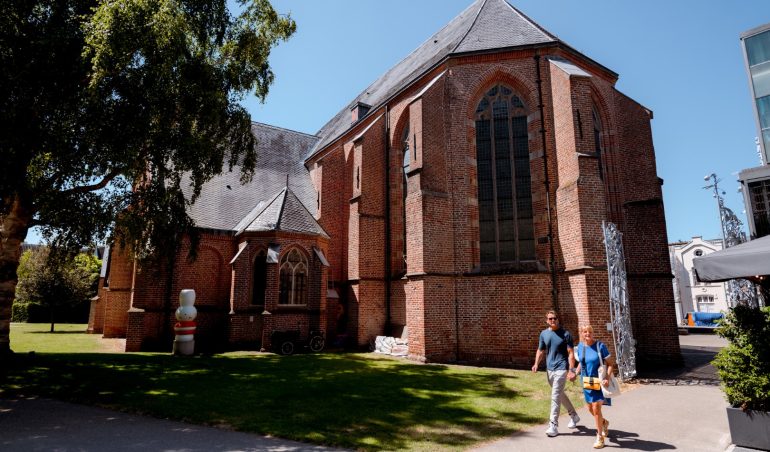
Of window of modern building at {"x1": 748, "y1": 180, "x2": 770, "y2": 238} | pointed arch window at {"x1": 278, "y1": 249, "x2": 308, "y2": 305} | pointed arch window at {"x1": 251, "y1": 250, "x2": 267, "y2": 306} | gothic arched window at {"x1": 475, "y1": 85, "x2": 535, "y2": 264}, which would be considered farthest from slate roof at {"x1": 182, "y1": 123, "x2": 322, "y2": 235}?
window of modern building at {"x1": 748, "y1": 180, "x2": 770, "y2": 238}

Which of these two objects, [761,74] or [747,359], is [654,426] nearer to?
[747,359]

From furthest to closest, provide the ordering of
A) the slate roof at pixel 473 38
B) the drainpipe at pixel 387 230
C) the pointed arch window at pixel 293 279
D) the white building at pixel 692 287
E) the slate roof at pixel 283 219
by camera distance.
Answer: the white building at pixel 692 287 → the slate roof at pixel 283 219 → the pointed arch window at pixel 293 279 → the drainpipe at pixel 387 230 → the slate roof at pixel 473 38

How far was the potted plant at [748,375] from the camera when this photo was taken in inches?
203

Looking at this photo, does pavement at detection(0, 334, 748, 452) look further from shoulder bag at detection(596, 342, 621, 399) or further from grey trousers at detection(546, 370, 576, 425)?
shoulder bag at detection(596, 342, 621, 399)

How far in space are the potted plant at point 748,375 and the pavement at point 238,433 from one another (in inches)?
10.5

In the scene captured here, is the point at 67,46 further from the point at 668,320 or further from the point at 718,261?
the point at 668,320

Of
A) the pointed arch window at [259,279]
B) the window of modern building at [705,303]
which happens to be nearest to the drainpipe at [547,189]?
the pointed arch window at [259,279]

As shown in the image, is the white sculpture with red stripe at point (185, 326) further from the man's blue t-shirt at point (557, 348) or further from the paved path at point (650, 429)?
the man's blue t-shirt at point (557, 348)

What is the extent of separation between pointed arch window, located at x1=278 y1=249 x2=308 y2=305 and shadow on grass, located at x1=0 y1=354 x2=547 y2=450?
3926 millimetres

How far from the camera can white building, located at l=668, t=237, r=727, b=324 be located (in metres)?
36.9

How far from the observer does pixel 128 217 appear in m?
11.9

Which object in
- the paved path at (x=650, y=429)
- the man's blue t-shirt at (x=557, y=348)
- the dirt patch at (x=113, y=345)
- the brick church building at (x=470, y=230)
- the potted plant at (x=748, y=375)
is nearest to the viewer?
the potted plant at (x=748, y=375)

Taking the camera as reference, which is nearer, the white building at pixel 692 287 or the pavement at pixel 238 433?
the pavement at pixel 238 433

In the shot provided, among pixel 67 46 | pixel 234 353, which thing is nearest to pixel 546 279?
pixel 234 353
